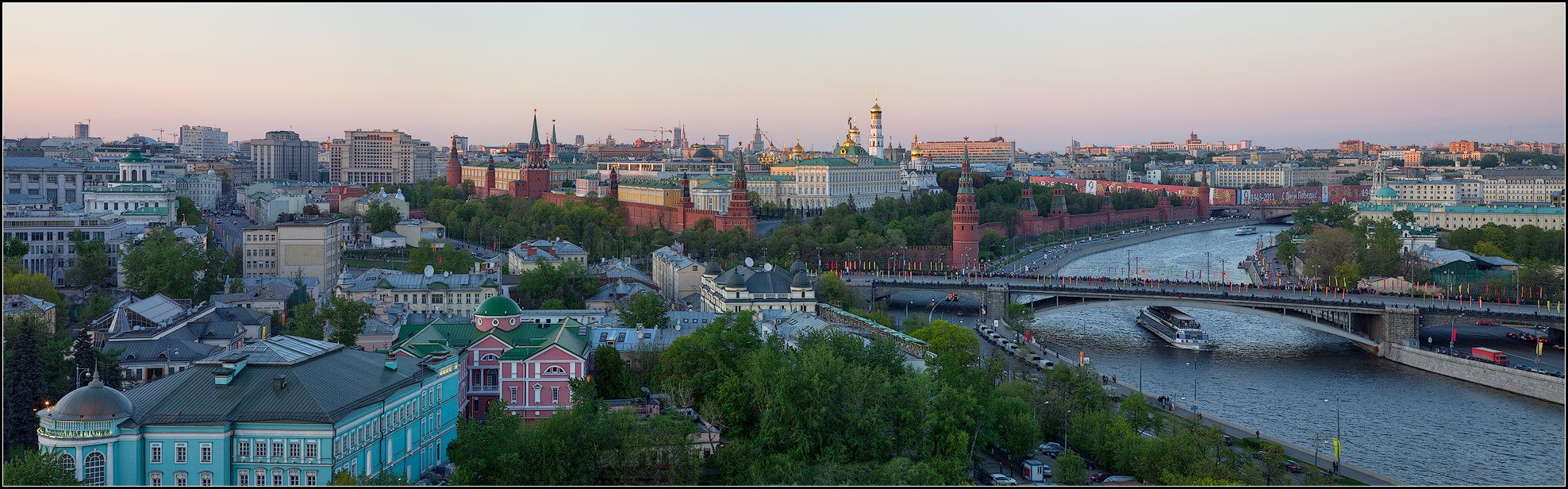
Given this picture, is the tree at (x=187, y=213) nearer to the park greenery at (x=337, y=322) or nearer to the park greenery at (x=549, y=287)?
the park greenery at (x=549, y=287)

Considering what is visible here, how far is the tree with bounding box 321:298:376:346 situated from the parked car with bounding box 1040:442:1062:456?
10.5m

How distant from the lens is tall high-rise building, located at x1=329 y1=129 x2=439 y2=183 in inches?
3797

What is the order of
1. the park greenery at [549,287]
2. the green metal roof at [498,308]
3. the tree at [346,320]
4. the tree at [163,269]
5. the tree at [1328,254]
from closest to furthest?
the green metal roof at [498,308]
the tree at [346,320]
the tree at [163,269]
the park greenery at [549,287]
the tree at [1328,254]

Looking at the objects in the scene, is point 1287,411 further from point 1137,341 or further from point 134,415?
point 134,415

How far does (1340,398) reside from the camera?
26.4m

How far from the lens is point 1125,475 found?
62.2 ft

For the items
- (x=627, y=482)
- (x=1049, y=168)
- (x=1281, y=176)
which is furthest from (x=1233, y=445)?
(x=1049, y=168)

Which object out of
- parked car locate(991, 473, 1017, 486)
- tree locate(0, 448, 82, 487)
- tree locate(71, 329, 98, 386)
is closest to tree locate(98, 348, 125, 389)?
tree locate(71, 329, 98, 386)

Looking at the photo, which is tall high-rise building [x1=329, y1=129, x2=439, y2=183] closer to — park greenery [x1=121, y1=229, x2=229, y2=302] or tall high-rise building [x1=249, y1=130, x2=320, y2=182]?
tall high-rise building [x1=249, y1=130, x2=320, y2=182]

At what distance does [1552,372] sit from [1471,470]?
7.61 meters

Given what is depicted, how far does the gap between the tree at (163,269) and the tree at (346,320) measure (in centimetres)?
728

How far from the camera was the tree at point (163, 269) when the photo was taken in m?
31.1

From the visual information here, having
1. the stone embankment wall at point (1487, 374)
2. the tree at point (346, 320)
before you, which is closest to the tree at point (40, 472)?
the tree at point (346, 320)

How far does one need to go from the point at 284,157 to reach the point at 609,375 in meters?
85.3
